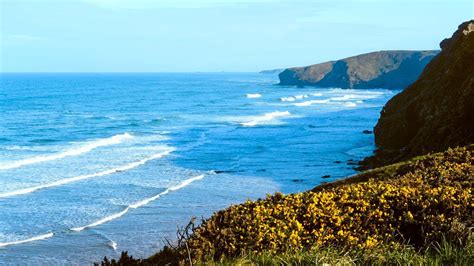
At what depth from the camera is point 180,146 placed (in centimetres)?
4956

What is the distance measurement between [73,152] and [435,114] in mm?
27223

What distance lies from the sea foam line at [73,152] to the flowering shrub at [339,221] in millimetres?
33020

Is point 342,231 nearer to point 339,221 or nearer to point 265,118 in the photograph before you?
point 339,221

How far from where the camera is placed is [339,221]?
29.8ft

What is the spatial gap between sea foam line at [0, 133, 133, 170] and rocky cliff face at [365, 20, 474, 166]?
22.5 meters

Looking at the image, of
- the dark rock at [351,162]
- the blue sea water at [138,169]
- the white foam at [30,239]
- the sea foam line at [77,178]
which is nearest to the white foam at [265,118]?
the blue sea water at [138,169]

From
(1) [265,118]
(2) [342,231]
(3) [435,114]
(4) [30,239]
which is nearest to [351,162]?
(3) [435,114]

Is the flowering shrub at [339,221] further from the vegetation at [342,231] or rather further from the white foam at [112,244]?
the white foam at [112,244]

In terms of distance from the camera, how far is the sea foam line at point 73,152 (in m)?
40.1

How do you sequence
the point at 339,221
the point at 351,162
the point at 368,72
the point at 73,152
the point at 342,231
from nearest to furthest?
the point at 342,231 → the point at 339,221 → the point at 351,162 → the point at 73,152 → the point at 368,72

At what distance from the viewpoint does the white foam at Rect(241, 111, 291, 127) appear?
6938 cm

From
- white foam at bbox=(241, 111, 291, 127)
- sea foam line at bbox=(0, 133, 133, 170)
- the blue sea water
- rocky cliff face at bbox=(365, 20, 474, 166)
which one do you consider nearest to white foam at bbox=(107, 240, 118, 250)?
the blue sea water

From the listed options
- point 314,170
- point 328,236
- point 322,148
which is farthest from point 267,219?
point 322,148

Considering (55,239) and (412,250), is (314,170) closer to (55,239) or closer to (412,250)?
(55,239)
